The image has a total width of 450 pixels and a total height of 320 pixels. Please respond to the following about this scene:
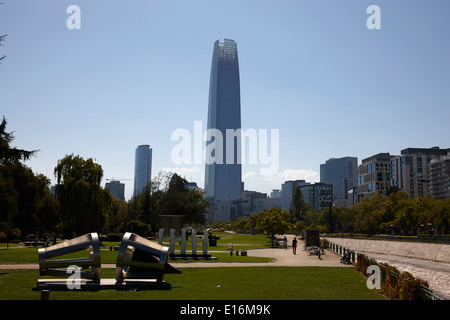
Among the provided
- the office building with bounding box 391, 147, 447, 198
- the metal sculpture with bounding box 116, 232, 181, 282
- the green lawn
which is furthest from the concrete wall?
the office building with bounding box 391, 147, 447, 198

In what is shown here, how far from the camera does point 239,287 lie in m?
17.8

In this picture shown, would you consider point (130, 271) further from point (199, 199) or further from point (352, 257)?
point (199, 199)

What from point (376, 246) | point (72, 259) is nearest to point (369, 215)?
point (376, 246)

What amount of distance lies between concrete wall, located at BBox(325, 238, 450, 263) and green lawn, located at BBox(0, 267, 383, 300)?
1935 cm

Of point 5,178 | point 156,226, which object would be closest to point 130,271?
point 5,178

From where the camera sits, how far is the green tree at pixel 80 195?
4709 centimetres

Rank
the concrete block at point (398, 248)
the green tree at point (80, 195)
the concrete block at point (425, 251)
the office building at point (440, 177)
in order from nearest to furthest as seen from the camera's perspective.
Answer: the concrete block at point (425, 251) → the concrete block at point (398, 248) → the green tree at point (80, 195) → the office building at point (440, 177)

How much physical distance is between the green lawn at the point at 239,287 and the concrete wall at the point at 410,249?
19.3m

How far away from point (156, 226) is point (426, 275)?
6826cm

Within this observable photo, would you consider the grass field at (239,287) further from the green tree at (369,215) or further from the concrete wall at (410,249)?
the green tree at (369,215)

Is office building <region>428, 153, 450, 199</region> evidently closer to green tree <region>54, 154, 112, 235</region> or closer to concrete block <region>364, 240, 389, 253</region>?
concrete block <region>364, 240, 389, 253</region>

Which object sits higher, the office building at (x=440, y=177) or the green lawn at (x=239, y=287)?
the office building at (x=440, y=177)

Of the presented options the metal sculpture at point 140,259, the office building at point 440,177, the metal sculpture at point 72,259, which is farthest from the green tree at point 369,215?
the metal sculpture at point 72,259

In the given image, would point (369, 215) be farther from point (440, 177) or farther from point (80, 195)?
point (440, 177)
